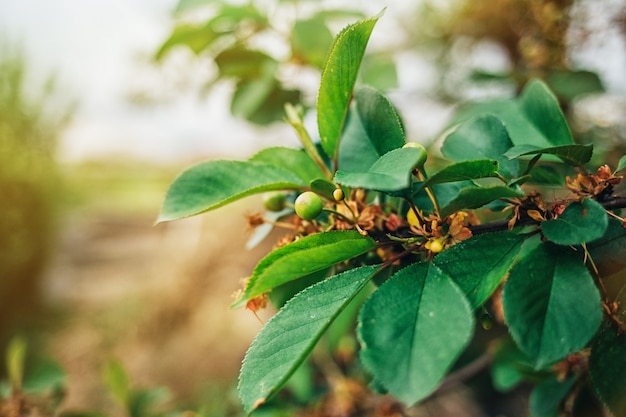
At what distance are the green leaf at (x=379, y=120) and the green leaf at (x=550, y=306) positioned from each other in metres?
0.14

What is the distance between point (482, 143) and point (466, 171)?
4.9 inches

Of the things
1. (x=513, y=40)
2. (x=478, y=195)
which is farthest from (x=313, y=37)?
(x=513, y=40)

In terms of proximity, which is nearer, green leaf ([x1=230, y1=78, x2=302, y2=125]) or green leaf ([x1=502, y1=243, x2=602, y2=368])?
green leaf ([x1=502, y1=243, x2=602, y2=368])

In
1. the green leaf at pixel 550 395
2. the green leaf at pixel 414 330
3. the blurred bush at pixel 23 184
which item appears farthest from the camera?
the blurred bush at pixel 23 184

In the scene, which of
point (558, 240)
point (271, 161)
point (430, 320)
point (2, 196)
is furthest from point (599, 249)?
point (2, 196)

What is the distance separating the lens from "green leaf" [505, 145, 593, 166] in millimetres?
385

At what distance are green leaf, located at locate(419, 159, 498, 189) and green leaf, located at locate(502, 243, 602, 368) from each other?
0.07 metres

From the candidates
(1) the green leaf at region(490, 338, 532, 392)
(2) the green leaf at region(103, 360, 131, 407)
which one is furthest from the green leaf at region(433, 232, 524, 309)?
(2) the green leaf at region(103, 360, 131, 407)

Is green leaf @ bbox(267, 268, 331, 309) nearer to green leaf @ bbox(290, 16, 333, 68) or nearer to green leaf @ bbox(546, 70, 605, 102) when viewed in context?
green leaf @ bbox(290, 16, 333, 68)

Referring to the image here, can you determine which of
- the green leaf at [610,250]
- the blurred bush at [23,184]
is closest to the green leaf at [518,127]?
the green leaf at [610,250]

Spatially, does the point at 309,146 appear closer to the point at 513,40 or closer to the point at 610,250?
the point at 610,250

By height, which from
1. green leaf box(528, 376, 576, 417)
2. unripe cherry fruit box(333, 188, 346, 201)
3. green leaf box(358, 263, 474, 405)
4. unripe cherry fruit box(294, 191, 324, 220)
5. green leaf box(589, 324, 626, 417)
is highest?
unripe cherry fruit box(294, 191, 324, 220)

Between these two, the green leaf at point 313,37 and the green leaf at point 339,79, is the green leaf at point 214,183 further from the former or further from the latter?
the green leaf at point 313,37

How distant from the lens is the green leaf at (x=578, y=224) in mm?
334
